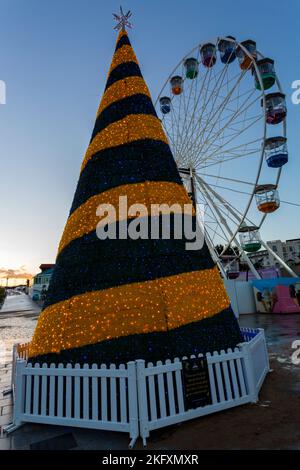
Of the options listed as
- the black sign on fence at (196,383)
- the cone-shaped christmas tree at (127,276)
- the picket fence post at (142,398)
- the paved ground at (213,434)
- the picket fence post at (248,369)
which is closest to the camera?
the paved ground at (213,434)

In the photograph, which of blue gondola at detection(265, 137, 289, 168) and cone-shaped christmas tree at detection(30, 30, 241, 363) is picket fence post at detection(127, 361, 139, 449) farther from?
blue gondola at detection(265, 137, 289, 168)

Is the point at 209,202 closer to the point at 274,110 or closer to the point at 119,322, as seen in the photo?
the point at 274,110

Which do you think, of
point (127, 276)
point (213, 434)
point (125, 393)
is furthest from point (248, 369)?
point (127, 276)

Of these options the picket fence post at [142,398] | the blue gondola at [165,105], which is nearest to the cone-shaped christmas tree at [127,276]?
the picket fence post at [142,398]

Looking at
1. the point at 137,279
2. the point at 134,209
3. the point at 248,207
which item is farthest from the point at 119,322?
the point at 248,207

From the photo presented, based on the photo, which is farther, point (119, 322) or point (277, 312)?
point (277, 312)

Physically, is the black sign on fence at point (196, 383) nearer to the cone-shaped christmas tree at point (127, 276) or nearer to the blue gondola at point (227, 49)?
the cone-shaped christmas tree at point (127, 276)

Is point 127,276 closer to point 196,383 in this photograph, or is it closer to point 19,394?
point 196,383

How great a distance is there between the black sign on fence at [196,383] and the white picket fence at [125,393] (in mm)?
57

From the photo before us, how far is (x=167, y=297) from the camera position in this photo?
12.9ft

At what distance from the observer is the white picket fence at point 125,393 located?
330 cm

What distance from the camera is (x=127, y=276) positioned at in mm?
3982

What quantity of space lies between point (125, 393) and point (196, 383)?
88 cm

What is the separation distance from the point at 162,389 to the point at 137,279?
1.35 meters
